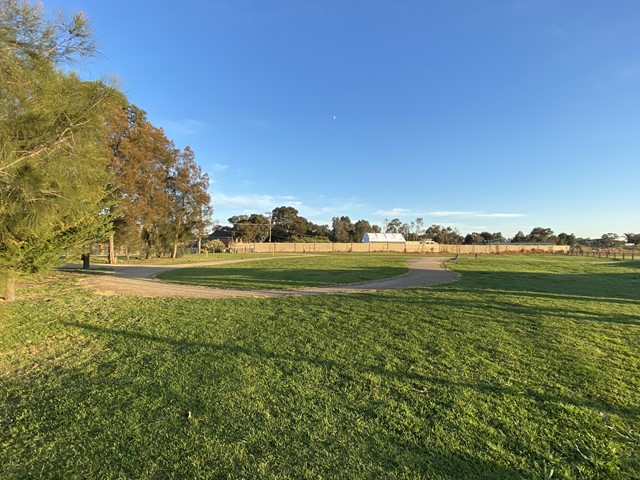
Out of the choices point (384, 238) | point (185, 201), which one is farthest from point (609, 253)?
point (185, 201)

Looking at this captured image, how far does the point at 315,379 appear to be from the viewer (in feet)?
13.2

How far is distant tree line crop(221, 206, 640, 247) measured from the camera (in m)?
85.8

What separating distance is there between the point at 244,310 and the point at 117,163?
19.5m

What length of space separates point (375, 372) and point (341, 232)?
9010 centimetres

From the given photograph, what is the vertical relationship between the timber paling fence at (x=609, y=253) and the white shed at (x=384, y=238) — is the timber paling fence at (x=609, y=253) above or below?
below

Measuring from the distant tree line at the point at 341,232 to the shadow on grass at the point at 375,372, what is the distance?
69.7 meters

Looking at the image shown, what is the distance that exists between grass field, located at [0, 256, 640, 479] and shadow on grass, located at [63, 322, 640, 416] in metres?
0.03

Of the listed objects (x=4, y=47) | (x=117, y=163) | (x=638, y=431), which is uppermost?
(x=117, y=163)

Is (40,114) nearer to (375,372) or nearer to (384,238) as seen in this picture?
(375,372)

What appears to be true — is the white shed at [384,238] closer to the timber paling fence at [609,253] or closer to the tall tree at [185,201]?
the timber paling fence at [609,253]

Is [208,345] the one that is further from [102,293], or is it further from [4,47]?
[102,293]

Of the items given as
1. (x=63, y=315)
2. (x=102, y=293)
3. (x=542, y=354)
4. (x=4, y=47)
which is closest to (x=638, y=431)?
(x=542, y=354)

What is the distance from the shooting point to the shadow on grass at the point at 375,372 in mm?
3559

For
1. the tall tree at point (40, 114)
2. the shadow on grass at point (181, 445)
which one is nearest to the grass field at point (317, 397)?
the shadow on grass at point (181, 445)
